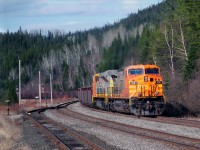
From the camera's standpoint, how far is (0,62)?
165500 mm

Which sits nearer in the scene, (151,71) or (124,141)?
(124,141)

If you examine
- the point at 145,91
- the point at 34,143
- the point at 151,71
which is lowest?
the point at 34,143

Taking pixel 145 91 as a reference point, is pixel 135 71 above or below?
above

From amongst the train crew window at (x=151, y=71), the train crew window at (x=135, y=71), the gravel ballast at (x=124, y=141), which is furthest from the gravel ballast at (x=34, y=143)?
the train crew window at (x=151, y=71)

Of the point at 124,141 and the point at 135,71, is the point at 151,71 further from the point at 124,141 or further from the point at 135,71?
the point at 124,141

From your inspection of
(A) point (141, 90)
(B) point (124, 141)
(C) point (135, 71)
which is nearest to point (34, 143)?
(B) point (124, 141)

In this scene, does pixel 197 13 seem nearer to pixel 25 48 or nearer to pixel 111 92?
pixel 111 92

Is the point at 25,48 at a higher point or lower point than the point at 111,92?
higher

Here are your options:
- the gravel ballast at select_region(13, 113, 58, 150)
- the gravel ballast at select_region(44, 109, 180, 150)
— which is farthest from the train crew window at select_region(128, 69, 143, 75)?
the gravel ballast at select_region(13, 113, 58, 150)

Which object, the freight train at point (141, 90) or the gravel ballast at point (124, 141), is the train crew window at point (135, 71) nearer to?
the freight train at point (141, 90)

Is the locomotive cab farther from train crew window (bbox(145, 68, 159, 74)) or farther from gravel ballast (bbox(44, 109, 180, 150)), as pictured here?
gravel ballast (bbox(44, 109, 180, 150))

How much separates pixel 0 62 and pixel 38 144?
505ft

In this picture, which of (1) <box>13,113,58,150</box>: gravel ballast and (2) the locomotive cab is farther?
(2) the locomotive cab

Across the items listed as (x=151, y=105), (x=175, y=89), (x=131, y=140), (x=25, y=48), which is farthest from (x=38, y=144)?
(x=25, y=48)
